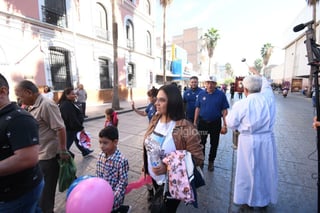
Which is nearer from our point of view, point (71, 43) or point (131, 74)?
point (71, 43)

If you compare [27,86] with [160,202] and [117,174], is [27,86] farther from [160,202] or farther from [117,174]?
[160,202]

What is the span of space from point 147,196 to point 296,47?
131ft

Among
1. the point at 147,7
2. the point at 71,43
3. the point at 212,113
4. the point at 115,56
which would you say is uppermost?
the point at 147,7

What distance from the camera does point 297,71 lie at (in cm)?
3059

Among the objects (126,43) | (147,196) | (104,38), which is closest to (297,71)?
(126,43)

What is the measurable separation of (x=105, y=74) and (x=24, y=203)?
48.9 ft

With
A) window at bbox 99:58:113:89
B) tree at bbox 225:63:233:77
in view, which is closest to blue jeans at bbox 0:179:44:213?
window at bbox 99:58:113:89

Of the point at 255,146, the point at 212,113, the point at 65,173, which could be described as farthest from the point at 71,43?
the point at 255,146

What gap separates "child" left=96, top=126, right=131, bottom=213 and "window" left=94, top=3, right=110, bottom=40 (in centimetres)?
1392

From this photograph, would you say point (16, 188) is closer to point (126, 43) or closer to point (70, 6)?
point (70, 6)

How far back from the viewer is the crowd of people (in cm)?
124

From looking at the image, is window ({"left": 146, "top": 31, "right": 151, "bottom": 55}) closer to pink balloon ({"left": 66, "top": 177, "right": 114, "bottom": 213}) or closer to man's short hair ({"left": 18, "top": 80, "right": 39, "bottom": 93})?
man's short hair ({"left": 18, "top": 80, "right": 39, "bottom": 93})

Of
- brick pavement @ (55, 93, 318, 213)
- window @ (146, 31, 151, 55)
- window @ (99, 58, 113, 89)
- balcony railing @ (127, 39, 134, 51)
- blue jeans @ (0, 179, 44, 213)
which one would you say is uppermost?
window @ (146, 31, 151, 55)

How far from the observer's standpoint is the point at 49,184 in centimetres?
217
